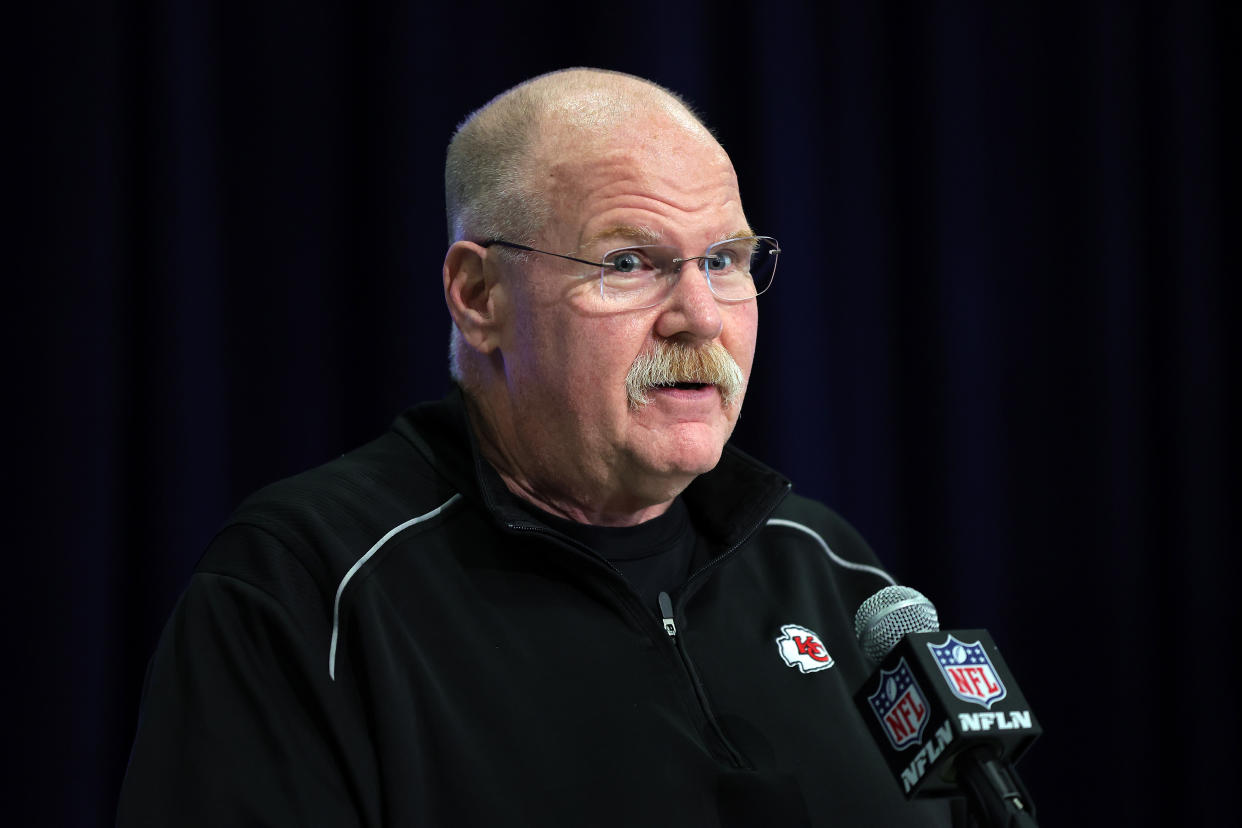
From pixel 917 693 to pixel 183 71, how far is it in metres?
1.60

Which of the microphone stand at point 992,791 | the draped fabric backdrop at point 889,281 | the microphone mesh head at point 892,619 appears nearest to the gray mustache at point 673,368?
the microphone mesh head at point 892,619

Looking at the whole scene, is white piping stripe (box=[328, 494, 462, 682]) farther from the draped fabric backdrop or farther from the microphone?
the draped fabric backdrop

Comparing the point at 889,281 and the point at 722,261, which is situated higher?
the point at 722,261

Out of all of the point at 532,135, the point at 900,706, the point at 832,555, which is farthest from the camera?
the point at 832,555

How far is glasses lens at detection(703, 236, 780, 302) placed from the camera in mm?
1438

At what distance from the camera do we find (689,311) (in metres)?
1.37

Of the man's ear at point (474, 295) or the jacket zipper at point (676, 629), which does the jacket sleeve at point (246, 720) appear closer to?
the jacket zipper at point (676, 629)

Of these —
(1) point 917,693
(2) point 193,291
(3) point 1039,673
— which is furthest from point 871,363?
(1) point 917,693

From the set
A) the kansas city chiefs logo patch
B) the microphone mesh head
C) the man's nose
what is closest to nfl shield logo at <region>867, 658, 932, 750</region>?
the microphone mesh head

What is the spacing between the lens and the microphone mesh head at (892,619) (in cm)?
120

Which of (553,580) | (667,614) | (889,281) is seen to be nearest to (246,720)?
(553,580)

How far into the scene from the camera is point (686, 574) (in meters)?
1.48

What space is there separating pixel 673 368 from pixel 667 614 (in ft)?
0.95

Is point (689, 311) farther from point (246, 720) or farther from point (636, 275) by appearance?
point (246, 720)
